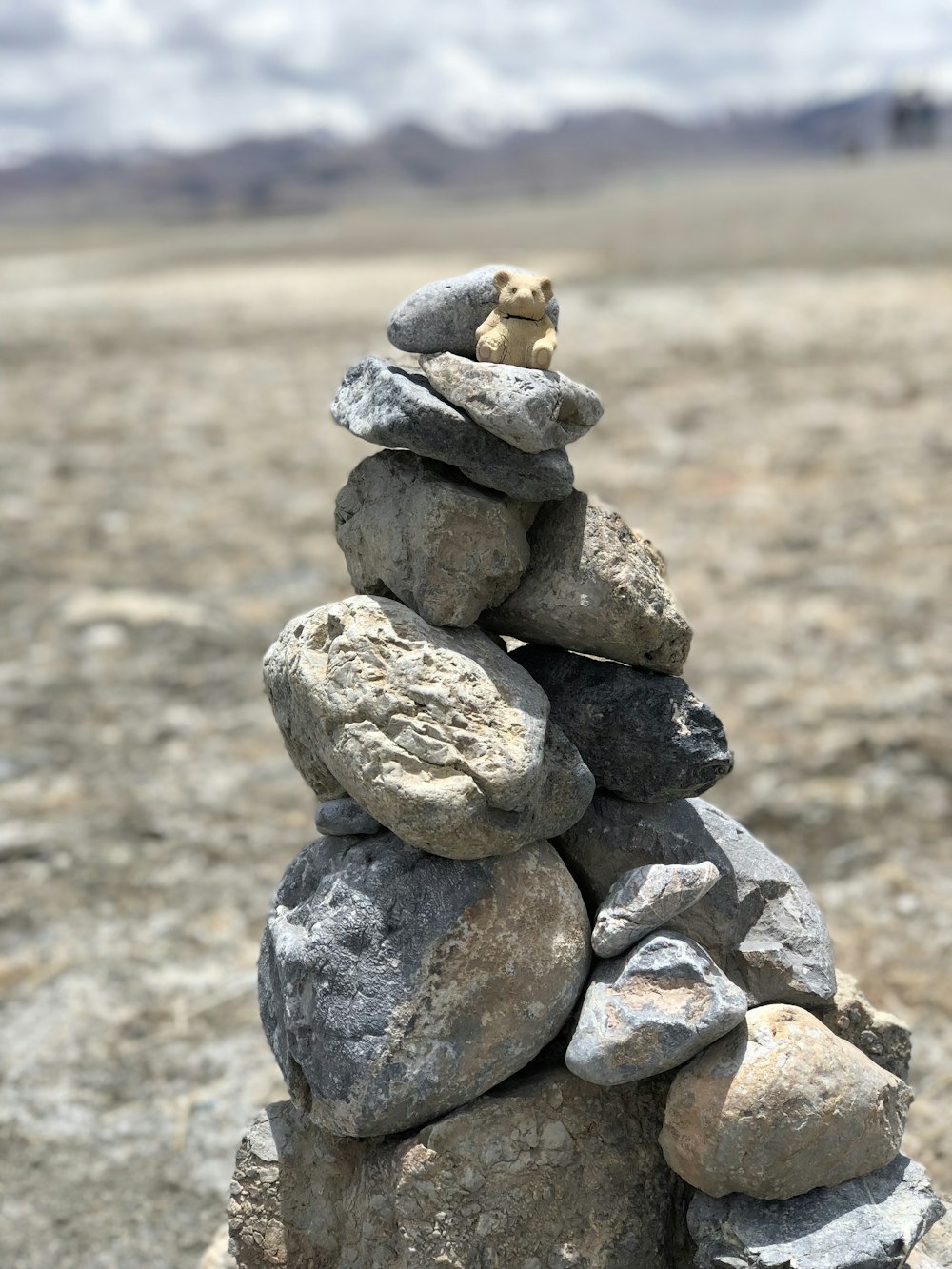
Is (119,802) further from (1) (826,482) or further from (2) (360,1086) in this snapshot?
(1) (826,482)

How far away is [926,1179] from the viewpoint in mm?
3307

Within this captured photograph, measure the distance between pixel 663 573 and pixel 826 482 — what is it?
7355 millimetres

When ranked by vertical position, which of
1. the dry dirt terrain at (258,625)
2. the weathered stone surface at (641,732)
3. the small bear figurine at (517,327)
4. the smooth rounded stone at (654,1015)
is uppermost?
the small bear figurine at (517,327)

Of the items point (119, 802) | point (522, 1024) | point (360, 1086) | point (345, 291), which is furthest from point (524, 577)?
point (345, 291)

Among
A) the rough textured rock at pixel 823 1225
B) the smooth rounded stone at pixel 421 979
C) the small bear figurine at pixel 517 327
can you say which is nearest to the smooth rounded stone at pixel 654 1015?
the smooth rounded stone at pixel 421 979

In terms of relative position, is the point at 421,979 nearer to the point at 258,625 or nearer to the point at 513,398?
the point at 513,398

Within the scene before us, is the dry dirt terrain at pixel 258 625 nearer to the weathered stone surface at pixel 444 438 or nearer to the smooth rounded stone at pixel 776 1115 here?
the smooth rounded stone at pixel 776 1115

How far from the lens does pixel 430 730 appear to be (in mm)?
3100

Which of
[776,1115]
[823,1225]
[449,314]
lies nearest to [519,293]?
[449,314]

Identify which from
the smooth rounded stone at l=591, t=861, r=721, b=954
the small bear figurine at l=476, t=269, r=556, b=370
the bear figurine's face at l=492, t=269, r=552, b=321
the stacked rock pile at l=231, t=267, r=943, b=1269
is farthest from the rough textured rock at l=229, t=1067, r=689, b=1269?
the bear figurine's face at l=492, t=269, r=552, b=321

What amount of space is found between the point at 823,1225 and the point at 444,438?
7.39 feet

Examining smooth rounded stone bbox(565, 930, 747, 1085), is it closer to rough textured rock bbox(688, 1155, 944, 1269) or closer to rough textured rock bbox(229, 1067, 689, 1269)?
rough textured rock bbox(229, 1067, 689, 1269)

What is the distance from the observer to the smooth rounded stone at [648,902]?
323 centimetres

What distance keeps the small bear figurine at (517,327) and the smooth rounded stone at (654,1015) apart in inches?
62.7
